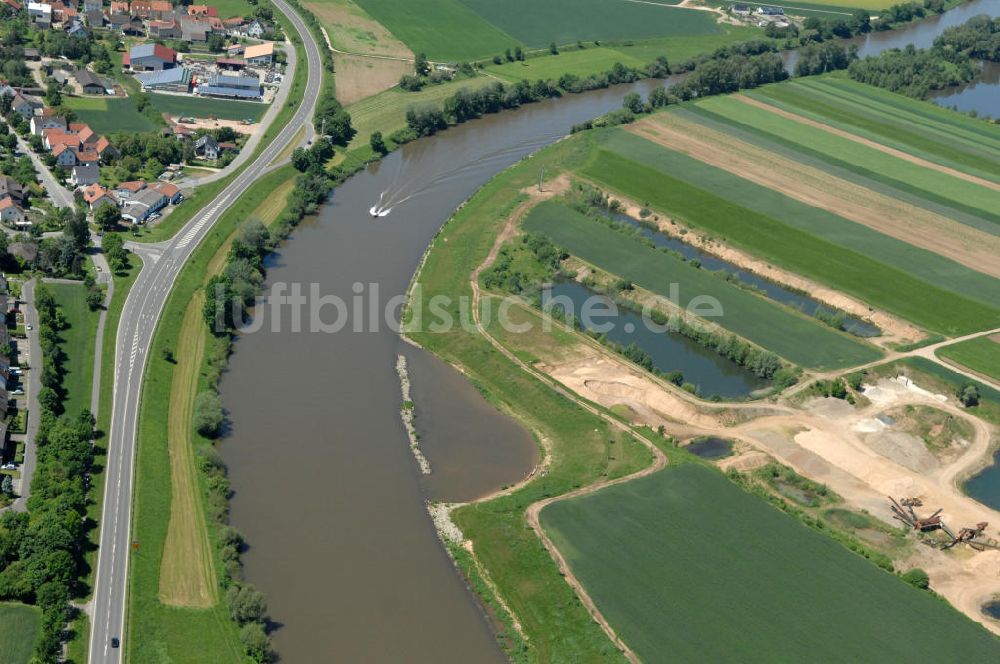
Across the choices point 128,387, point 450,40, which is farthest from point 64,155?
point 450,40

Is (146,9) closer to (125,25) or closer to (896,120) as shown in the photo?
(125,25)

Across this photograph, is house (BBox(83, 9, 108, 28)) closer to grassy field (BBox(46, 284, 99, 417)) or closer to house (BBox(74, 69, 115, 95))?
house (BBox(74, 69, 115, 95))

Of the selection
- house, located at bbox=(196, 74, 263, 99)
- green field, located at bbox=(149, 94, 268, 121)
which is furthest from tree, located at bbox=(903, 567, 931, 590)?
house, located at bbox=(196, 74, 263, 99)

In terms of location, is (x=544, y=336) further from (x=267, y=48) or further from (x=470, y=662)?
(x=267, y=48)

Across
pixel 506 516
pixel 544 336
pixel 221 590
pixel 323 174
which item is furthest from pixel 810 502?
pixel 323 174

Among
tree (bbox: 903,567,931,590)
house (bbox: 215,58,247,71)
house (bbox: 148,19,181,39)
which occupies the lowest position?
tree (bbox: 903,567,931,590)

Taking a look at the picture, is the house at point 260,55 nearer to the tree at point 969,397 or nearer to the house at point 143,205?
the house at point 143,205
